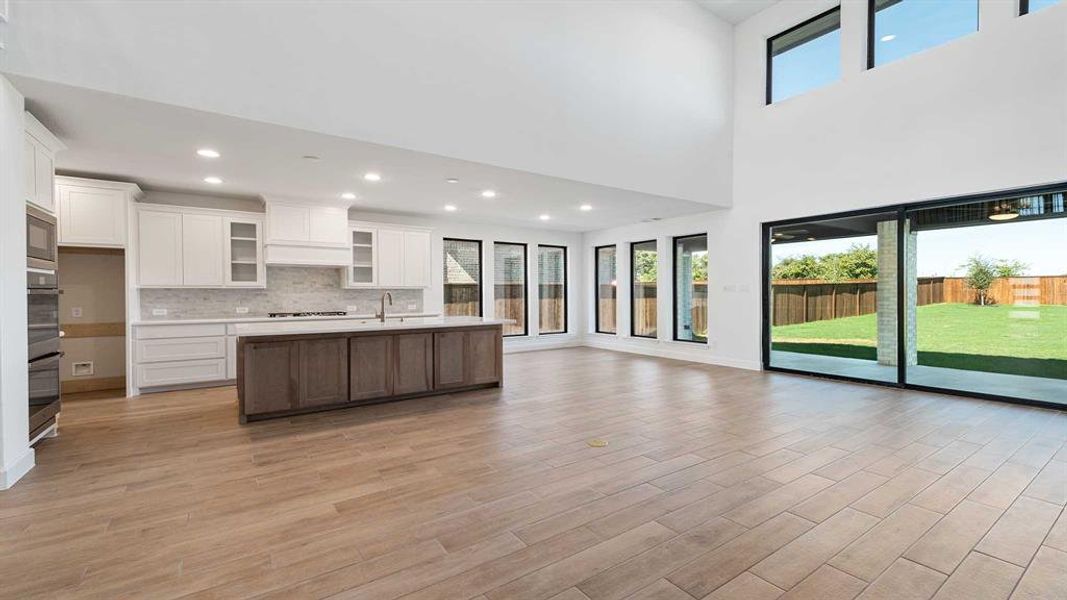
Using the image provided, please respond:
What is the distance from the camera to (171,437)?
3951mm

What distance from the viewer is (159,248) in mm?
5863

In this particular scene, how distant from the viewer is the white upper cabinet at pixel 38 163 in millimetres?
3477

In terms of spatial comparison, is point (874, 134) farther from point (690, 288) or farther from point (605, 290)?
point (605, 290)

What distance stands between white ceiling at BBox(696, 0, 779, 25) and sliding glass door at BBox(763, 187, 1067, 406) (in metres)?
3.32

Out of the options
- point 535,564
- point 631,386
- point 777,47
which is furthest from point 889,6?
point 535,564

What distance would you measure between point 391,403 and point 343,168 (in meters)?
2.62

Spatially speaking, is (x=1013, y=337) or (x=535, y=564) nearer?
(x=535, y=564)

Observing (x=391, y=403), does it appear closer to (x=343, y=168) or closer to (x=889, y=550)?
(x=343, y=168)

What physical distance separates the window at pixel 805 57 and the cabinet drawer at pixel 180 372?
28.7 ft

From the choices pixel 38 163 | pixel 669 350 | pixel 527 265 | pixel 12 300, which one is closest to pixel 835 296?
pixel 669 350

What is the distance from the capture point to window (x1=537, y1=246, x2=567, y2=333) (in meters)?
10.2

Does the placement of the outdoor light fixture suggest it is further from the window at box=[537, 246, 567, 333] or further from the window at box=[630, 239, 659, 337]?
the window at box=[537, 246, 567, 333]

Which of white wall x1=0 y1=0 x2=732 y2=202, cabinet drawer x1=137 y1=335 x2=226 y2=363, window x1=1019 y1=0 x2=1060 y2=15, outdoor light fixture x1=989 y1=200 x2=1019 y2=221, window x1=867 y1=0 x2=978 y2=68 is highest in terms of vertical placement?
window x1=867 y1=0 x2=978 y2=68

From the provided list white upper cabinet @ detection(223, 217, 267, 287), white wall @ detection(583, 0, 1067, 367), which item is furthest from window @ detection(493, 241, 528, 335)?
white upper cabinet @ detection(223, 217, 267, 287)
